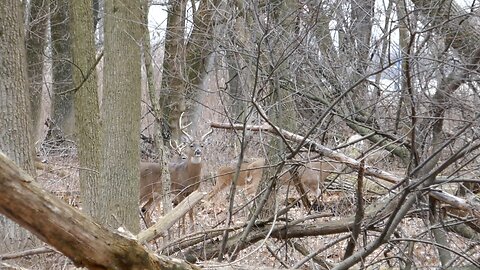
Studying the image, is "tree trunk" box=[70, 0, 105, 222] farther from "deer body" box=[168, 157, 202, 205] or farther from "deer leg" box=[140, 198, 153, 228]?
"deer body" box=[168, 157, 202, 205]

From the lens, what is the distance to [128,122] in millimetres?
7453

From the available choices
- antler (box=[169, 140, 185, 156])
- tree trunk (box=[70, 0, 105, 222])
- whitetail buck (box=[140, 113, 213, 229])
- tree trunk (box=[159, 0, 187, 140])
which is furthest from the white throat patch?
tree trunk (box=[70, 0, 105, 222])

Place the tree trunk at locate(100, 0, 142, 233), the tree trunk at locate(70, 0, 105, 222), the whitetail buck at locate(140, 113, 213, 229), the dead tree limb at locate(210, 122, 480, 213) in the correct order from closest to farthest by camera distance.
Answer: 1. the dead tree limb at locate(210, 122, 480, 213)
2. the tree trunk at locate(100, 0, 142, 233)
3. the tree trunk at locate(70, 0, 105, 222)
4. the whitetail buck at locate(140, 113, 213, 229)

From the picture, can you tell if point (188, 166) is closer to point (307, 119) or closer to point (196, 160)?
point (196, 160)

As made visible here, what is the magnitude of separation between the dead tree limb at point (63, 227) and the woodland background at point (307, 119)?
1.34 meters

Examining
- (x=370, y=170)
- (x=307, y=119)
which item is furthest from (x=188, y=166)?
(x=370, y=170)

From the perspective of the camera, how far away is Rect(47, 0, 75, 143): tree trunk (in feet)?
50.3

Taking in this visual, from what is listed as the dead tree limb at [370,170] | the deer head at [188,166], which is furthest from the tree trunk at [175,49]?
the dead tree limb at [370,170]

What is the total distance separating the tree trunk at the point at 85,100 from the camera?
800 centimetres

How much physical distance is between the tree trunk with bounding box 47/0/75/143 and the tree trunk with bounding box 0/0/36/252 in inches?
289

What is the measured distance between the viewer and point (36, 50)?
48.2 feet

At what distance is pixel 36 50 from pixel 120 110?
8052mm

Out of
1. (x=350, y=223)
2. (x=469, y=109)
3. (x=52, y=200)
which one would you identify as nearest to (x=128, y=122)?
(x=350, y=223)

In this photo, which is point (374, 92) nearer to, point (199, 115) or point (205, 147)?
point (205, 147)
